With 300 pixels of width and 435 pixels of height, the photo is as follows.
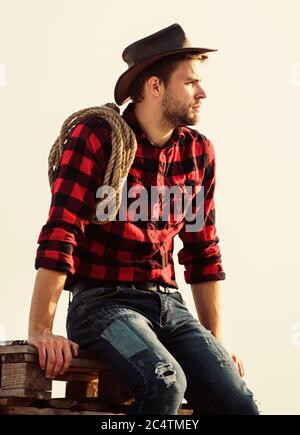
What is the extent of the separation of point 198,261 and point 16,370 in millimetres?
1644

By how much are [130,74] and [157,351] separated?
1885 millimetres

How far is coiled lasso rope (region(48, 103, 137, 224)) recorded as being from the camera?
523cm

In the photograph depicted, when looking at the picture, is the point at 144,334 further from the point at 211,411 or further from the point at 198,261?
the point at 198,261

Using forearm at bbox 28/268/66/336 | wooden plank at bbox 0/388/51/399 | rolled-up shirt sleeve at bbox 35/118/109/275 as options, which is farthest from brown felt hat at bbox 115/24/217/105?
wooden plank at bbox 0/388/51/399

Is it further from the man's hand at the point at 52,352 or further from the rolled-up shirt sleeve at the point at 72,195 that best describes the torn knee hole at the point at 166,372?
the rolled-up shirt sleeve at the point at 72,195

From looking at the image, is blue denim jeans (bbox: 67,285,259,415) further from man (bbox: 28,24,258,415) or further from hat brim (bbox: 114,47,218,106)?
hat brim (bbox: 114,47,218,106)

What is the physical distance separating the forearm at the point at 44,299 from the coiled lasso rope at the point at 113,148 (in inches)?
18.2

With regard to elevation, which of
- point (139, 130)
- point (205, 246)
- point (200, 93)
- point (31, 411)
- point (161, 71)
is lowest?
point (31, 411)

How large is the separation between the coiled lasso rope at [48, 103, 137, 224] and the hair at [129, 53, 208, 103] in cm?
22

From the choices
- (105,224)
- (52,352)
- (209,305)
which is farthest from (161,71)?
(52,352)

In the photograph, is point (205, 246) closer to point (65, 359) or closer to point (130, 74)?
point (130, 74)

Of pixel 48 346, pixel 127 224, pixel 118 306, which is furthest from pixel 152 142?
pixel 48 346

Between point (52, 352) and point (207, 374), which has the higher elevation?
point (52, 352)

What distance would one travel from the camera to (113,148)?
527cm
